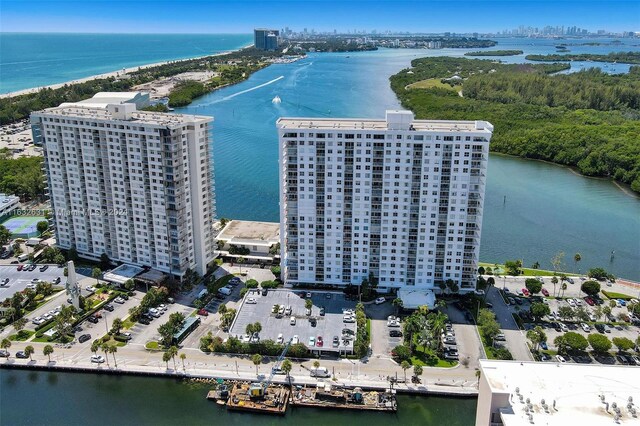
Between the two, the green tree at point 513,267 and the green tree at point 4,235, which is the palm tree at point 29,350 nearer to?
the green tree at point 4,235

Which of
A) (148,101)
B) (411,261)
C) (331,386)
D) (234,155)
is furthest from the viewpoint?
(148,101)

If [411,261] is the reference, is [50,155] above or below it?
above

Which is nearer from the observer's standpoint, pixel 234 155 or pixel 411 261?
pixel 411 261

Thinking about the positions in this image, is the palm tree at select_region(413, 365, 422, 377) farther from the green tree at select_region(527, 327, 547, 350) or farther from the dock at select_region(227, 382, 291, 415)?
the green tree at select_region(527, 327, 547, 350)

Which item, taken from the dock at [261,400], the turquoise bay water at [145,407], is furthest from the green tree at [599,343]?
the dock at [261,400]

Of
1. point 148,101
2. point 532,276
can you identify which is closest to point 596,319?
point 532,276

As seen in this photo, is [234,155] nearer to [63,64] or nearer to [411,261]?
[411,261]

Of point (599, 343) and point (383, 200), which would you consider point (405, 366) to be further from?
point (383, 200)

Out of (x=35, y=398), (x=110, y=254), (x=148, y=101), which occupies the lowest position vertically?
(x=35, y=398)
